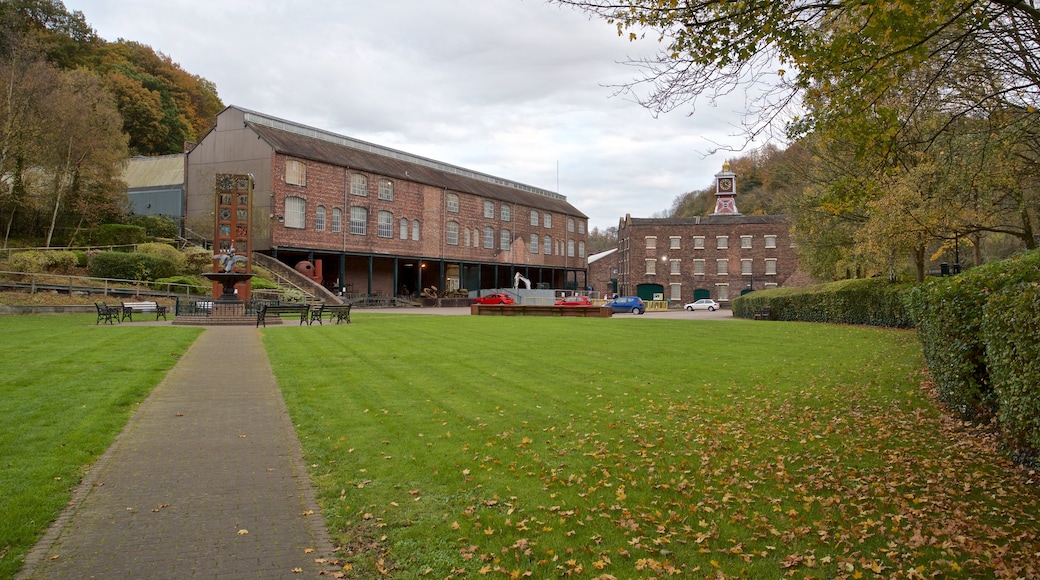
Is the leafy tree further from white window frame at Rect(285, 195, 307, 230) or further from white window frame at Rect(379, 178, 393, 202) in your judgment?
white window frame at Rect(379, 178, 393, 202)

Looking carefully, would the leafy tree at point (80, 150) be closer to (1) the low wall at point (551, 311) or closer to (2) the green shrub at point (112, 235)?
(2) the green shrub at point (112, 235)

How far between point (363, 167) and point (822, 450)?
44.9m

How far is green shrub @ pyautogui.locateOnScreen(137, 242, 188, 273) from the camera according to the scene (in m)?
33.6

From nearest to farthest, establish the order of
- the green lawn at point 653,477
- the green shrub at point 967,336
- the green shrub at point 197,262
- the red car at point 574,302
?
the green lawn at point 653,477, the green shrub at point 967,336, the green shrub at point 197,262, the red car at point 574,302

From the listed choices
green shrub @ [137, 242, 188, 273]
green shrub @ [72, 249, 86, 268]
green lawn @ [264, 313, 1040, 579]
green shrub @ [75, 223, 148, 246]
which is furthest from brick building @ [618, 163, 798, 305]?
green lawn @ [264, 313, 1040, 579]

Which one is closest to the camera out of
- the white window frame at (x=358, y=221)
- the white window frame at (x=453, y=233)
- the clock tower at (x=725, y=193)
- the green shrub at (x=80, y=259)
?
the green shrub at (x=80, y=259)

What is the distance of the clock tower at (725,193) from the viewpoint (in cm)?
7256

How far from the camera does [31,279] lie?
27.0m

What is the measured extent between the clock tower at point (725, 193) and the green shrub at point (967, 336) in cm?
6698

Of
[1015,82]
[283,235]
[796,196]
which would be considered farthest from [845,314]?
[283,235]

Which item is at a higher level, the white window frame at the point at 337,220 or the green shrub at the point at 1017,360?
the white window frame at the point at 337,220

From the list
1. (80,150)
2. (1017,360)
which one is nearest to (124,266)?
(80,150)

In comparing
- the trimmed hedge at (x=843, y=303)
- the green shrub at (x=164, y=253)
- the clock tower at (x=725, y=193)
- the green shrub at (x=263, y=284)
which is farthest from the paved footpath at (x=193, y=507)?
the clock tower at (x=725, y=193)

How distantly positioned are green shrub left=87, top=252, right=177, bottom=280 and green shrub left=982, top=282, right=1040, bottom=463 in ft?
113
